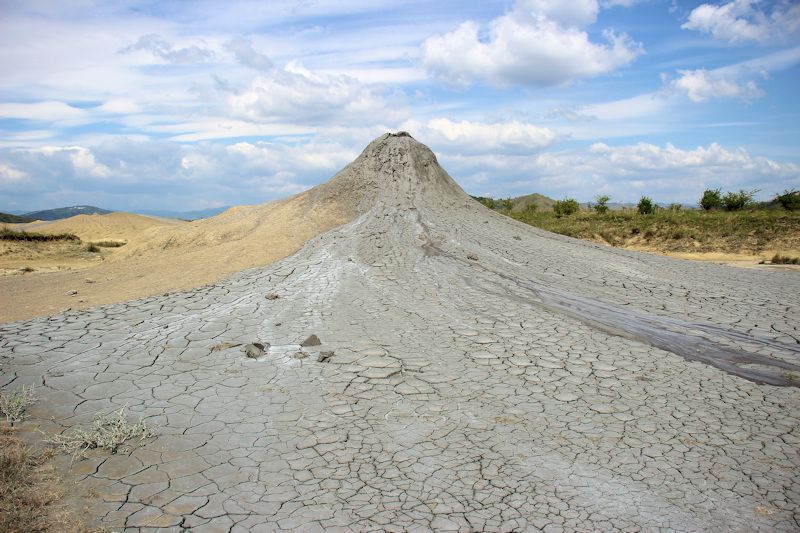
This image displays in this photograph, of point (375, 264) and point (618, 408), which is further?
point (375, 264)

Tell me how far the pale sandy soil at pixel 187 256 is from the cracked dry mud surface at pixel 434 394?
903 millimetres

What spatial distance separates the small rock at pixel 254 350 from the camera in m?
5.32

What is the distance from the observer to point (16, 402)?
4.23m

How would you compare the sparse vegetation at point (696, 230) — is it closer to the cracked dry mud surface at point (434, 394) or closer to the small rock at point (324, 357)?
the cracked dry mud surface at point (434, 394)

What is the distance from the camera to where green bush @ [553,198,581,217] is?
83.6ft

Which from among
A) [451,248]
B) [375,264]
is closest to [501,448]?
[375,264]

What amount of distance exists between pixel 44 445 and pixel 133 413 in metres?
0.65

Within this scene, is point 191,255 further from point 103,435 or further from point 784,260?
point 784,260

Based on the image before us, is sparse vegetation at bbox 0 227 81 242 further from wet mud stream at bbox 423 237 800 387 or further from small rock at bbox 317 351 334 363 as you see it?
small rock at bbox 317 351 334 363

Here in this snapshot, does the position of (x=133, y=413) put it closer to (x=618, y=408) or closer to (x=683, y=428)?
(x=618, y=408)

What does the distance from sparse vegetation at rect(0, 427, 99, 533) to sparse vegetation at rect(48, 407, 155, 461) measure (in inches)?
5.7

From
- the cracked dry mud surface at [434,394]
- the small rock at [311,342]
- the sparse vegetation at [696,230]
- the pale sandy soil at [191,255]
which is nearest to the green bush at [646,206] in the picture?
the sparse vegetation at [696,230]

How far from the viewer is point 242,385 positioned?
15.8ft

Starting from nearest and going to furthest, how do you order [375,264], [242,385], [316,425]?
[316,425] < [242,385] < [375,264]
